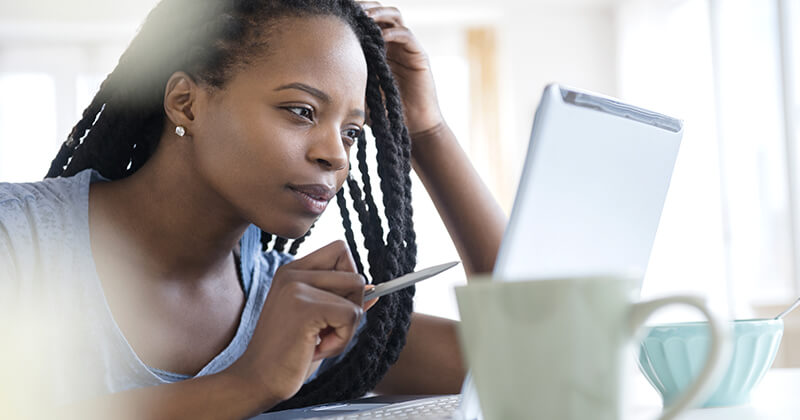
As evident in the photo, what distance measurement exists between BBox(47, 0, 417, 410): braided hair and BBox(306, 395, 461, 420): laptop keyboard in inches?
10.1

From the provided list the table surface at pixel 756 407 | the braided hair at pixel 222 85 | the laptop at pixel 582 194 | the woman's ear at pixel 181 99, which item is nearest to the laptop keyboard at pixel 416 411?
the laptop at pixel 582 194

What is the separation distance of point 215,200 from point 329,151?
20 centimetres

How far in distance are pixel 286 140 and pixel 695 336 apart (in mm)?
468

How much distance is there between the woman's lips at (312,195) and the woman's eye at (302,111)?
0.26 feet

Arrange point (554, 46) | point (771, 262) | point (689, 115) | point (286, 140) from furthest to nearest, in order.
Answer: point (554, 46), point (689, 115), point (771, 262), point (286, 140)

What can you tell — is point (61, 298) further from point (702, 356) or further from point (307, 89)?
point (702, 356)

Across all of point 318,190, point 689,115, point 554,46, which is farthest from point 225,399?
point 554,46

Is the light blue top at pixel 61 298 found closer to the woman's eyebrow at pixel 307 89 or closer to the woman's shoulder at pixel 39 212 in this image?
the woman's shoulder at pixel 39 212

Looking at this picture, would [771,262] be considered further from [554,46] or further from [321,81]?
[321,81]

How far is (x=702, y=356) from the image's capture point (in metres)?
0.56

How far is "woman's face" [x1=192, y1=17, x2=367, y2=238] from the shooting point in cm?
82

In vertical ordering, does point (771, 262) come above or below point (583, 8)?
below

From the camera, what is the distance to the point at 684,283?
12.9 feet

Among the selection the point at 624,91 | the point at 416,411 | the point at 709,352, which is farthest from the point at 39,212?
the point at 624,91
